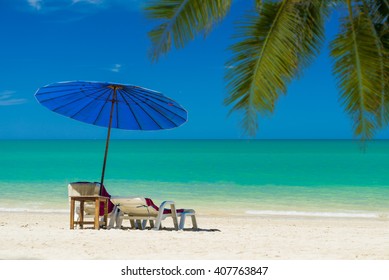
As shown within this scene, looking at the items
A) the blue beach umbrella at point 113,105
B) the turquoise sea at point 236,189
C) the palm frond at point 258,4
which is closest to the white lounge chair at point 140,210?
the blue beach umbrella at point 113,105

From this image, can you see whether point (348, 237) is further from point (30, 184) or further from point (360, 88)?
point (30, 184)

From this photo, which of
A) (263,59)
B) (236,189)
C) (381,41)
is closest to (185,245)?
(263,59)

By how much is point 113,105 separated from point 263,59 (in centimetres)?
280

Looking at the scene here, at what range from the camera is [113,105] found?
27.1 ft

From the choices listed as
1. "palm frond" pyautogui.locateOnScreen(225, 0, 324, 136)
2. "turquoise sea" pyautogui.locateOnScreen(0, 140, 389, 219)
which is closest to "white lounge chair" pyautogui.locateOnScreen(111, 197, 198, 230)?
"palm frond" pyautogui.locateOnScreen(225, 0, 324, 136)

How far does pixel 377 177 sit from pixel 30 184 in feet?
50.3

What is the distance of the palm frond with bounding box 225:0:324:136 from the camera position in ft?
19.5

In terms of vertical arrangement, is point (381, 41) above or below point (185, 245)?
above

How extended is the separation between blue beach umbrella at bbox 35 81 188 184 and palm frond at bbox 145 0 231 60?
1.86 meters

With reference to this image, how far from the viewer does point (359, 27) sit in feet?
20.4

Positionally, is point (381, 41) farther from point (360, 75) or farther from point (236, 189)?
point (236, 189)

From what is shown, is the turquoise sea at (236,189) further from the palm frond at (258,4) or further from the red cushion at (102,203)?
the palm frond at (258,4)

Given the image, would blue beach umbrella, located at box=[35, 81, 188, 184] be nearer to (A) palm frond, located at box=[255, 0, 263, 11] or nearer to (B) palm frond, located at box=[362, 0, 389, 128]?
(A) palm frond, located at box=[255, 0, 263, 11]

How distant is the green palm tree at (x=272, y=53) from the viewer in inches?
234
